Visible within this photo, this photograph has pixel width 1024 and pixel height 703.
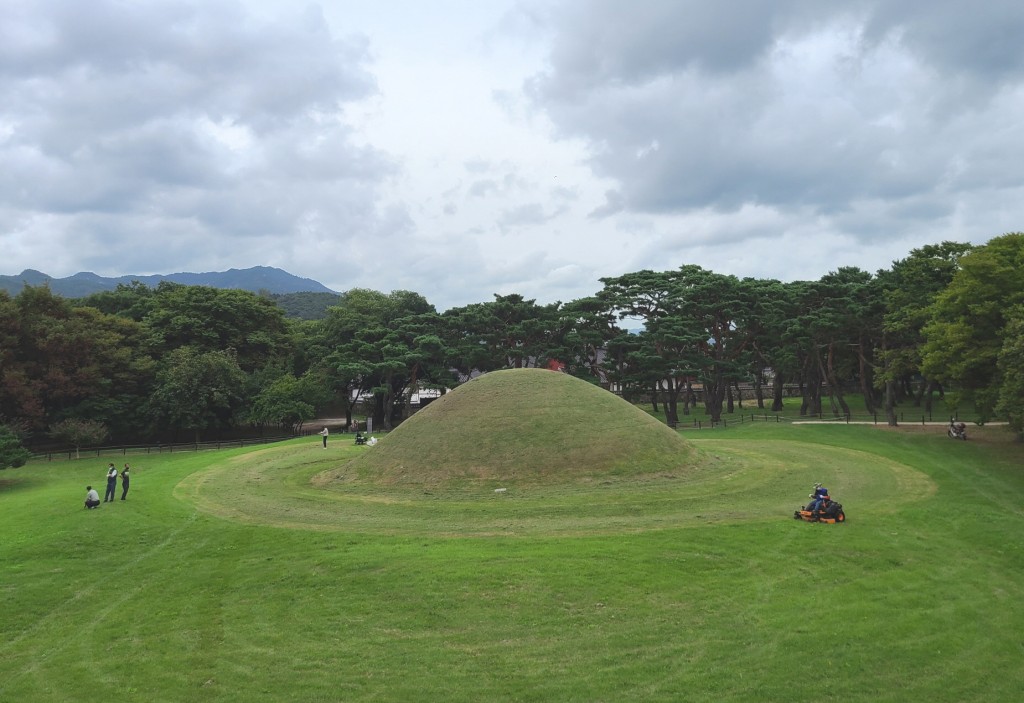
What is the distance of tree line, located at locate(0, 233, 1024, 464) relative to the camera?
50.8 meters

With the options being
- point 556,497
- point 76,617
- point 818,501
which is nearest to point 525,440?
point 556,497

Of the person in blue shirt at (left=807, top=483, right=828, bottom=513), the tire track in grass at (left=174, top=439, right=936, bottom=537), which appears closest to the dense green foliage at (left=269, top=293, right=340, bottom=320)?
the tire track in grass at (left=174, top=439, right=936, bottom=537)

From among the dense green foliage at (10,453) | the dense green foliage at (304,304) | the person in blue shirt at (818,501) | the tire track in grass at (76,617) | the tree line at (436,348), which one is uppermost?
the dense green foliage at (304,304)

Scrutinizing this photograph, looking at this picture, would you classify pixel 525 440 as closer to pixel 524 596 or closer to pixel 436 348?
pixel 524 596

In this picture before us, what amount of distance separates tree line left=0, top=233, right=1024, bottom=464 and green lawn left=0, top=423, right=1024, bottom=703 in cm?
2585

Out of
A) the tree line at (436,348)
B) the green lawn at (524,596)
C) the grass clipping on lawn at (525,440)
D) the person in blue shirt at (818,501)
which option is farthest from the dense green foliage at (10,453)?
the person in blue shirt at (818,501)

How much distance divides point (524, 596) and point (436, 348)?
4440 cm

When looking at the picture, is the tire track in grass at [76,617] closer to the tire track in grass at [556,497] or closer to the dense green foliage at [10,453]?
the tire track in grass at [556,497]

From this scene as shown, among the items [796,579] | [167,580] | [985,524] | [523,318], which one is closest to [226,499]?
[167,580]

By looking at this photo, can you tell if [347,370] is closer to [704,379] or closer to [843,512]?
[704,379]

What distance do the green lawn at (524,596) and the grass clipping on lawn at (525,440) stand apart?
→ 2.00m

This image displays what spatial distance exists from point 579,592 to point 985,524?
55.1 ft

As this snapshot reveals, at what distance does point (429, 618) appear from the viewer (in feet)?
52.5

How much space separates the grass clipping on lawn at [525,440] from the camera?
3075 centimetres
